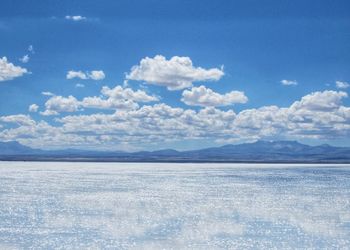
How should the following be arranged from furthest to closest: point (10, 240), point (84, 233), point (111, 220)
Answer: point (111, 220) → point (84, 233) → point (10, 240)

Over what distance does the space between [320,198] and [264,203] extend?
8.10 m

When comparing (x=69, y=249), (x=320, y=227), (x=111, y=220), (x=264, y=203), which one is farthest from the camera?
(x=264, y=203)

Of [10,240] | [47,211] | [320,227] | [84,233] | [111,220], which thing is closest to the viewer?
[10,240]

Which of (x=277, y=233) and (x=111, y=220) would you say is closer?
(x=277, y=233)

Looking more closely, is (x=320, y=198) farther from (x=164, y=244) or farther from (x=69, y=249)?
(x=69, y=249)

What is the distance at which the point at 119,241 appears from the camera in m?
24.4

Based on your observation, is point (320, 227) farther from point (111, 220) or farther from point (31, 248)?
point (31, 248)

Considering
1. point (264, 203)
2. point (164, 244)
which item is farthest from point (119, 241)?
point (264, 203)

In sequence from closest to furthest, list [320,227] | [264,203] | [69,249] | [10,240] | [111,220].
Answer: [69,249]
[10,240]
[320,227]
[111,220]
[264,203]

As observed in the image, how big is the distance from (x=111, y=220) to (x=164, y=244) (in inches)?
358

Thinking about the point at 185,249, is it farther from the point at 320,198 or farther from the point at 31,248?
the point at 320,198

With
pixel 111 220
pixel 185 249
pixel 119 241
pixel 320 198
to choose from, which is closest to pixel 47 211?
pixel 111 220

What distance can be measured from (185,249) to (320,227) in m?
10.6

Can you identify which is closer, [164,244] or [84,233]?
[164,244]
